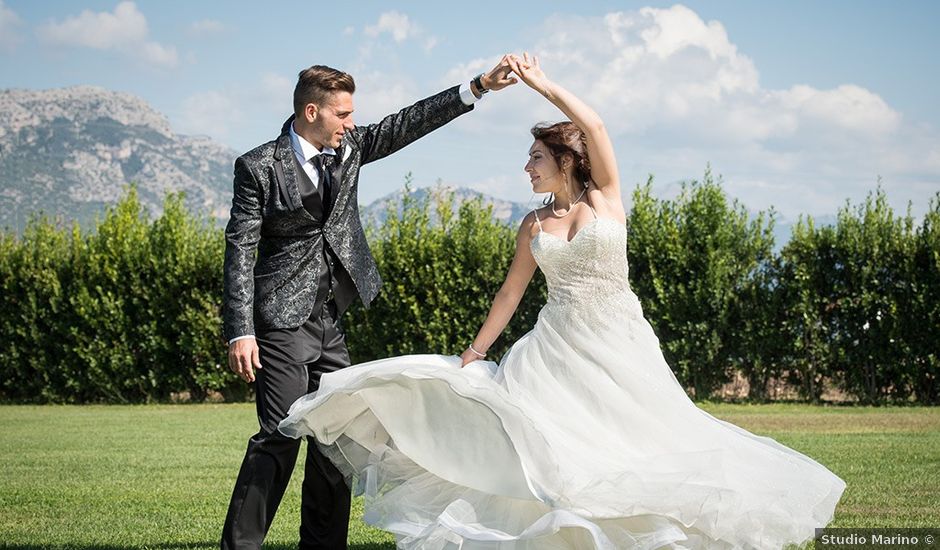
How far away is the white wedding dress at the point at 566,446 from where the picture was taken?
4.42 meters

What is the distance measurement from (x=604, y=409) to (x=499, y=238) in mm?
12241

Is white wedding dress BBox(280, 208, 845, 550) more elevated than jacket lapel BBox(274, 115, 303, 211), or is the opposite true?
jacket lapel BBox(274, 115, 303, 211)

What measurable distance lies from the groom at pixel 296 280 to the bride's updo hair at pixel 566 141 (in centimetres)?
44

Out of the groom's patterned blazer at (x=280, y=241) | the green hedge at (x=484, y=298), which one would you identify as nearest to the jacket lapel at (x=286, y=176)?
the groom's patterned blazer at (x=280, y=241)

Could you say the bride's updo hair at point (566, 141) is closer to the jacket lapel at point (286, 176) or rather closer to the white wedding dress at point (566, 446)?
the white wedding dress at point (566, 446)

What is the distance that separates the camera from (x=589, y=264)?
515 centimetres

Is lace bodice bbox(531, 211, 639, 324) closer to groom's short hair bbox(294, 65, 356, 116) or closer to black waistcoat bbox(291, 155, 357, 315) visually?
black waistcoat bbox(291, 155, 357, 315)

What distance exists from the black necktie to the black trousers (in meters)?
0.53

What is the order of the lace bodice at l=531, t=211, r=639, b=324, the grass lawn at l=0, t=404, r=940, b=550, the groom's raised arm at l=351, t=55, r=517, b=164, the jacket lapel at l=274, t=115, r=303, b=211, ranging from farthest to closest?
1. the grass lawn at l=0, t=404, r=940, b=550
2. the groom's raised arm at l=351, t=55, r=517, b=164
3. the jacket lapel at l=274, t=115, r=303, b=211
4. the lace bodice at l=531, t=211, r=639, b=324

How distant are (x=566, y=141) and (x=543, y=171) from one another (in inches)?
7.7

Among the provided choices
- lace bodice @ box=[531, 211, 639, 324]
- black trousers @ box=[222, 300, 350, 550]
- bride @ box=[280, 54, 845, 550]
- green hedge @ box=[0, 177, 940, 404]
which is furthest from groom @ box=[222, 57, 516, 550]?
green hedge @ box=[0, 177, 940, 404]

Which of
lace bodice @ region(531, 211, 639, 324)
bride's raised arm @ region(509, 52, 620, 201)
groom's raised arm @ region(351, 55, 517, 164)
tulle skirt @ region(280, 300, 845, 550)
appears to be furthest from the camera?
groom's raised arm @ region(351, 55, 517, 164)

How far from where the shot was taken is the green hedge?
15508mm

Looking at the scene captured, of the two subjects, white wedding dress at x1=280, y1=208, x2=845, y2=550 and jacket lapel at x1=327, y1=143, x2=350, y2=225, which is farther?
jacket lapel at x1=327, y1=143, x2=350, y2=225
